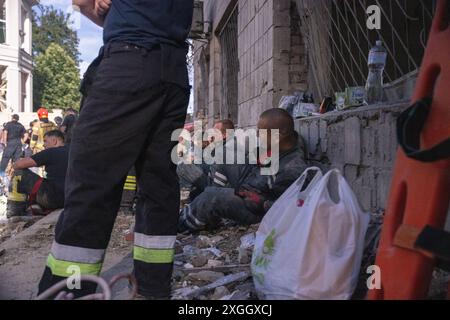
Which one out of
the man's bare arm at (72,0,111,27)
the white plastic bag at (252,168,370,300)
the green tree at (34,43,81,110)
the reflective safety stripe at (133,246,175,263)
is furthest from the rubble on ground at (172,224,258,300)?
the green tree at (34,43,81,110)

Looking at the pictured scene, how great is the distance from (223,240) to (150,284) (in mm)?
1230

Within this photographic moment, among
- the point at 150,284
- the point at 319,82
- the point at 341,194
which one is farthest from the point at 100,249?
the point at 319,82

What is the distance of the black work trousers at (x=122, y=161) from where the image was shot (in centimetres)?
174

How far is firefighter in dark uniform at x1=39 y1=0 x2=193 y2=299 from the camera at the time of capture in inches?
68.9

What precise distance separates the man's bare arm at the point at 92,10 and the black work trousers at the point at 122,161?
0.87 feet

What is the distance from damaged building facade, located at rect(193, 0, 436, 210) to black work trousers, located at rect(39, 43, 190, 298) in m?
1.23

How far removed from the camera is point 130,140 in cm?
181

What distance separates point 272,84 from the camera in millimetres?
4738

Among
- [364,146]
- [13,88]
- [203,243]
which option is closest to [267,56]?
[364,146]

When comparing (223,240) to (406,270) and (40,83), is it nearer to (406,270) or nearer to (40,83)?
(406,270)

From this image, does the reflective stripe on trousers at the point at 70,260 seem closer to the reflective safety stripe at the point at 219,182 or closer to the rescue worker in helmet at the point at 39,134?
the reflective safety stripe at the point at 219,182

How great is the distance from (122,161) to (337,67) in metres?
2.78

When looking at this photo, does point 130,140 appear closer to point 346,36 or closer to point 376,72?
point 376,72

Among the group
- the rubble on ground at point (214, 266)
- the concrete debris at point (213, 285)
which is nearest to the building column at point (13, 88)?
the rubble on ground at point (214, 266)
